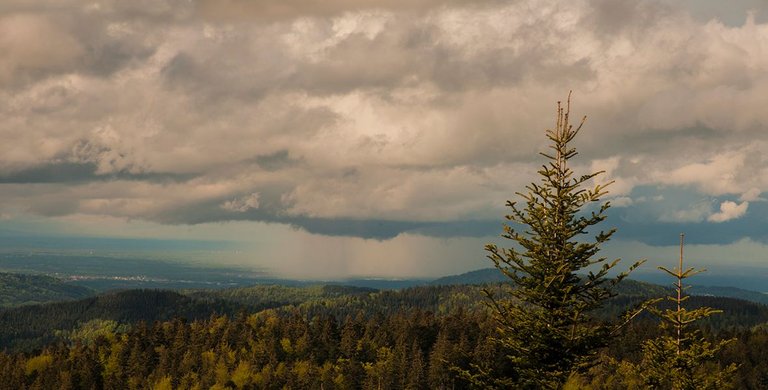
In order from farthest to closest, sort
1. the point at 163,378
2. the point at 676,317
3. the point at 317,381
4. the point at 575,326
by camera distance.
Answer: the point at 163,378 → the point at 317,381 → the point at 676,317 → the point at 575,326

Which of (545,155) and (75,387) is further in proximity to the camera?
(75,387)

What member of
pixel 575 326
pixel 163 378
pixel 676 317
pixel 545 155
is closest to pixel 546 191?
pixel 545 155

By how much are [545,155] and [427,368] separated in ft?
520

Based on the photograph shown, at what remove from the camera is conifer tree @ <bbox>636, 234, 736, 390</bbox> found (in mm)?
36469

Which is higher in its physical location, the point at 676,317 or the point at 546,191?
the point at 546,191

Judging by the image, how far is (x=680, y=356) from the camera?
125 feet

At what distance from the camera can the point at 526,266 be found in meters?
35.3

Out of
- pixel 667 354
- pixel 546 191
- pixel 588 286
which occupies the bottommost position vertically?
pixel 667 354

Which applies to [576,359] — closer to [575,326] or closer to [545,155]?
[575,326]

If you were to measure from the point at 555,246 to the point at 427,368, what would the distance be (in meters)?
157

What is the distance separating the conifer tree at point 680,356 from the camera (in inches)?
1436

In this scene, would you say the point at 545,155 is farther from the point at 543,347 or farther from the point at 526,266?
the point at 543,347

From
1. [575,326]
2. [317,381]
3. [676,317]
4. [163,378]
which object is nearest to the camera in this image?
[575,326]

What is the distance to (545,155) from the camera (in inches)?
1395
